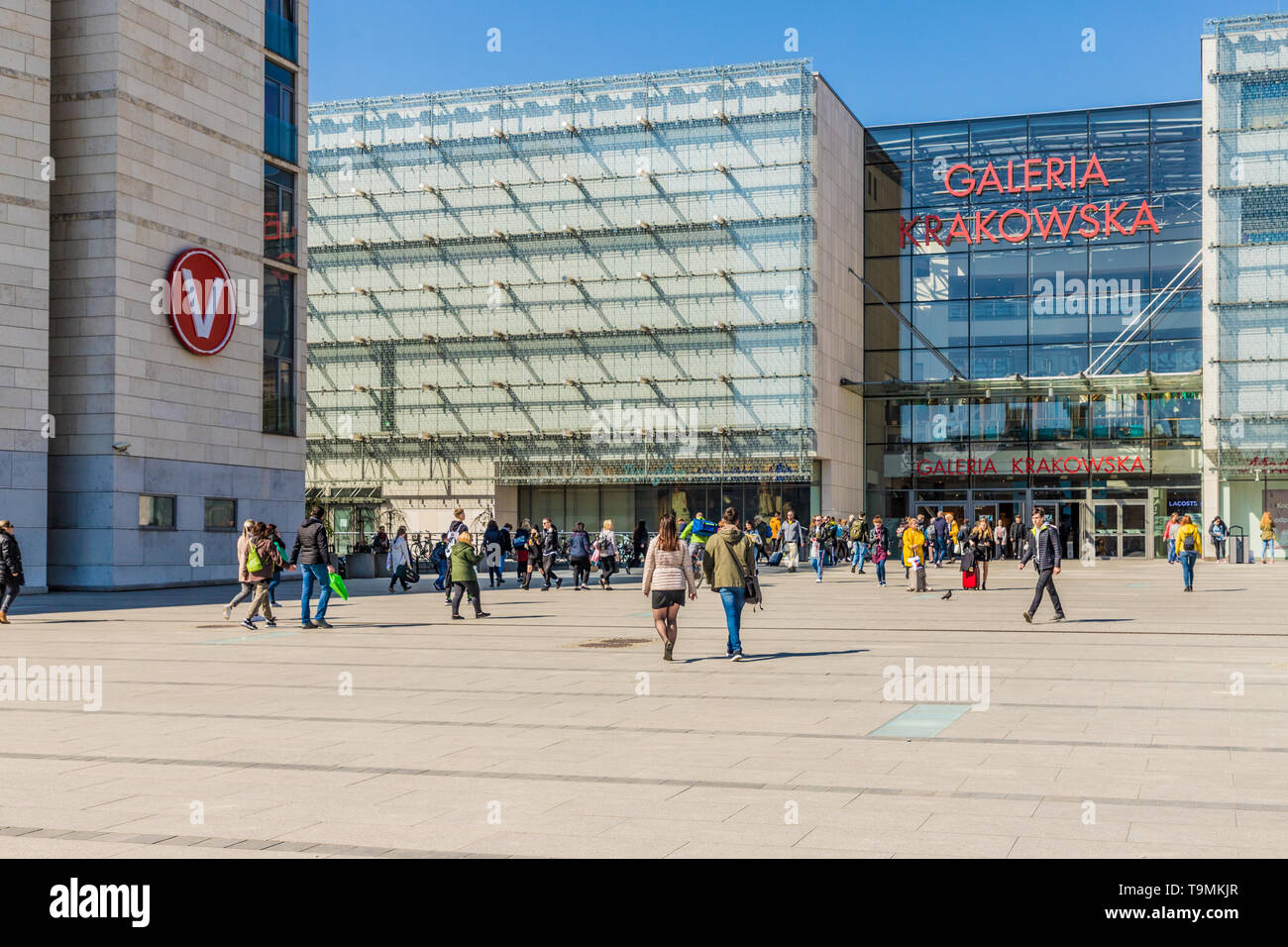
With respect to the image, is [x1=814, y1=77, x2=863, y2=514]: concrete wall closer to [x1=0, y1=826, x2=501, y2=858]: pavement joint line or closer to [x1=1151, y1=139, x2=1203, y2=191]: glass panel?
[x1=1151, y1=139, x2=1203, y2=191]: glass panel

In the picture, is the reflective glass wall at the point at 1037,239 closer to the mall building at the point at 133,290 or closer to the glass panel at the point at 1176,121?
the glass panel at the point at 1176,121

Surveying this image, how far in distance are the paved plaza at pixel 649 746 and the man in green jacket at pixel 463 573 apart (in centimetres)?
271

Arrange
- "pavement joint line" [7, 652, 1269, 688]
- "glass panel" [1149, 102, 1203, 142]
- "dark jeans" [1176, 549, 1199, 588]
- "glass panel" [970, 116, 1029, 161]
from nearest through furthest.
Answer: "pavement joint line" [7, 652, 1269, 688]
"dark jeans" [1176, 549, 1199, 588]
"glass panel" [1149, 102, 1203, 142]
"glass panel" [970, 116, 1029, 161]

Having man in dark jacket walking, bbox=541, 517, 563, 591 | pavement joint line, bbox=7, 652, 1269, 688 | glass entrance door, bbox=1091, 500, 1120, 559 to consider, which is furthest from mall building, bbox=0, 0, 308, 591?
glass entrance door, bbox=1091, 500, 1120, 559

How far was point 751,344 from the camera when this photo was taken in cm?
5769

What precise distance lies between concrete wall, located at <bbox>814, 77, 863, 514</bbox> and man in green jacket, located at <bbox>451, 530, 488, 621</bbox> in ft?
115

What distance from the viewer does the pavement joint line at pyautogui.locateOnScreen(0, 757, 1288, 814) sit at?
7641mm

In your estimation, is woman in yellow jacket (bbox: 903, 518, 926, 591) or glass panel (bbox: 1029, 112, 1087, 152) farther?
glass panel (bbox: 1029, 112, 1087, 152)

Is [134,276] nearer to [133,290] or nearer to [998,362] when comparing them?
[133,290]

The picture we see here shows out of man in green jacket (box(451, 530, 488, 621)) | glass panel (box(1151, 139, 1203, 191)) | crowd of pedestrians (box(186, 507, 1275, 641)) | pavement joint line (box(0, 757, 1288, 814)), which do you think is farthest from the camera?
glass panel (box(1151, 139, 1203, 191))

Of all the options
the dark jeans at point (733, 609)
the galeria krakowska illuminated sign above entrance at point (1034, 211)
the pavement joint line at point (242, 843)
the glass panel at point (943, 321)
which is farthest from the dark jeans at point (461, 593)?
the galeria krakowska illuminated sign above entrance at point (1034, 211)

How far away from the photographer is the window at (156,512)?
33438mm

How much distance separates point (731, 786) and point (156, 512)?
92.6 ft
